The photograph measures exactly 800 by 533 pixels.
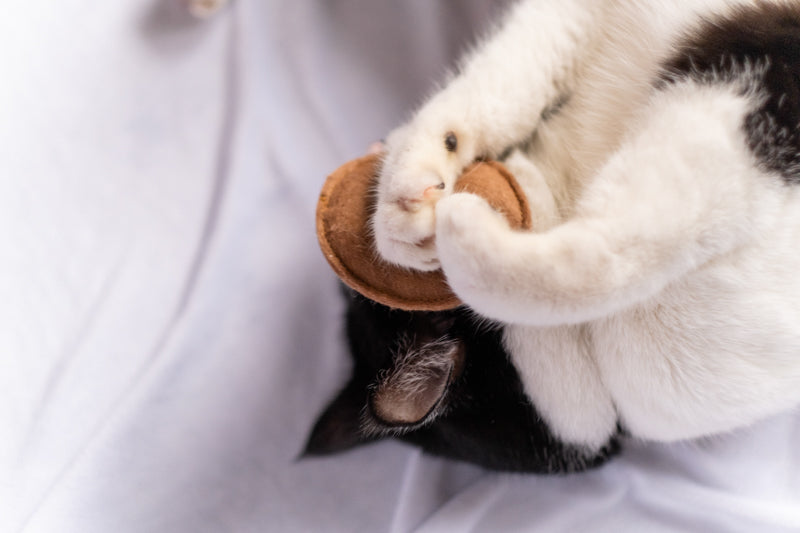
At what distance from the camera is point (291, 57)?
1134 millimetres

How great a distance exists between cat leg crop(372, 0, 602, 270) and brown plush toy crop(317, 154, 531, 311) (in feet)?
0.06

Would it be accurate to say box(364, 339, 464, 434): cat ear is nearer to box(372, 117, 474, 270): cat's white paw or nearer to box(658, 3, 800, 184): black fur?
box(372, 117, 474, 270): cat's white paw

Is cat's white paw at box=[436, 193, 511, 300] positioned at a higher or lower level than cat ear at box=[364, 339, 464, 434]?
higher

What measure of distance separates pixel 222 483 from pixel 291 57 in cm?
82

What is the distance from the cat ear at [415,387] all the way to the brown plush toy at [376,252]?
0.36 ft

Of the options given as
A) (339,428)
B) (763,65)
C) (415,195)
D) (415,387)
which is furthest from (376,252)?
(763,65)

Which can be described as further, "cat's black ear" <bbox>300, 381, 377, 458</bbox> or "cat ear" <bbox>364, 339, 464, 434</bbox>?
"cat's black ear" <bbox>300, 381, 377, 458</bbox>

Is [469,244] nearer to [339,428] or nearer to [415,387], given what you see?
[415,387]

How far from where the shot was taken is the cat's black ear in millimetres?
803

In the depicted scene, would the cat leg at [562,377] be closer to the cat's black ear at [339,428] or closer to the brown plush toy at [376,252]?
the brown plush toy at [376,252]

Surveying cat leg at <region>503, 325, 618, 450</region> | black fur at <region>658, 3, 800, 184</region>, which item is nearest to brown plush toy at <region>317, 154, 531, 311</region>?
cat leg at <region>503, 325, 618, 450</region>

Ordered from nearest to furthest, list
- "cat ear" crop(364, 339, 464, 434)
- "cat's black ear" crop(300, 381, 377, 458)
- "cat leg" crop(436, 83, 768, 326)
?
"cat leg" crop(436, 83, 768, 326), "cat ear" crop(364, 339, 464, 434), "cat's black ear" crop(300, 381, 377, 458)

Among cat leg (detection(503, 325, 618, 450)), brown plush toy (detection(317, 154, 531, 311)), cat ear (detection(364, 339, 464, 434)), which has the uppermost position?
brown plush toy (detection(317, 154, 531, 311))

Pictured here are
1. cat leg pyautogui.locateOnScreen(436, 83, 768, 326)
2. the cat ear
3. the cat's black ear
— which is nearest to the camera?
cat leg pyautogui.locateOnScreen(436, 83, 768, 326)
